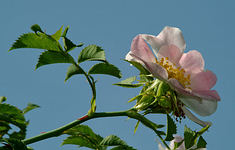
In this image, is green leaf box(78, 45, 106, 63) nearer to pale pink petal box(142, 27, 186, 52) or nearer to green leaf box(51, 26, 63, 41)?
green leaf box(51, 26, 63, 41)

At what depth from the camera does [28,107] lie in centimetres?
192

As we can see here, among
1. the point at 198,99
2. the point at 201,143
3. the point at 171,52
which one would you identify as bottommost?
the point at 201,143

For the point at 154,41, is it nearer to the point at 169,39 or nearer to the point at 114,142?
the point at 169,39

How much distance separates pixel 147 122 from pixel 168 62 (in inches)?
15.9

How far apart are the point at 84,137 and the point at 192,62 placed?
71 centimetres

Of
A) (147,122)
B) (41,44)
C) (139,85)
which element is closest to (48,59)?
(41,44)

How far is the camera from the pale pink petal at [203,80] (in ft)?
5.17

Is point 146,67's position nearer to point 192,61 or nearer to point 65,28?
point 192,61

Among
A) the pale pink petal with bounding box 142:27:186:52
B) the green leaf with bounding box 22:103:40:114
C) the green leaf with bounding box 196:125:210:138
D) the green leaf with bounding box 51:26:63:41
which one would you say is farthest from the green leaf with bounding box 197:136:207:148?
the green leaf with bounding box 22:103:40:114

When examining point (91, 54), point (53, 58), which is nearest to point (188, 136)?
point (91, 54)

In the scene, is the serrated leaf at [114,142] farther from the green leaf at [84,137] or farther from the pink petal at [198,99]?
the pink petal at [198,99]

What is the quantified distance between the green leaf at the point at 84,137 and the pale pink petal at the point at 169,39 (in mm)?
586

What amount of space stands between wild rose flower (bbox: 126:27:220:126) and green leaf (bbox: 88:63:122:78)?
0.39ft

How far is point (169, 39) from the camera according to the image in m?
1.68
